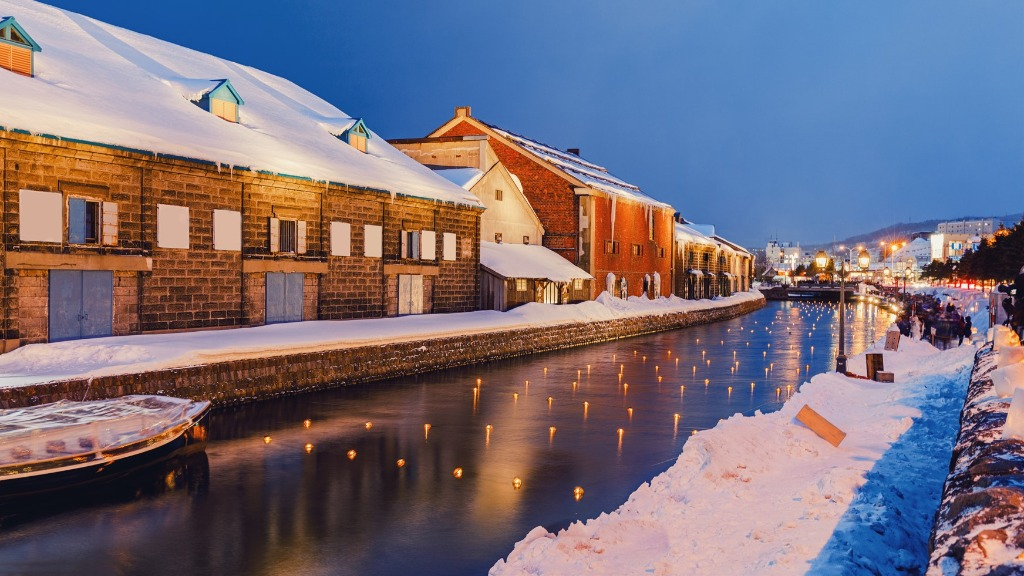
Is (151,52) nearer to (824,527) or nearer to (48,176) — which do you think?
(48,176)

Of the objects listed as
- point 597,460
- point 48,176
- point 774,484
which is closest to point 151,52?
point 48,176

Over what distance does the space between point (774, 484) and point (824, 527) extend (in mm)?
2563

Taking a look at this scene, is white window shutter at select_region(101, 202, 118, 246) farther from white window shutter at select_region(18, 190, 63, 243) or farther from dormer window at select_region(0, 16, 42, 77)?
dormer window at select_region(0, 16, 42, 77)

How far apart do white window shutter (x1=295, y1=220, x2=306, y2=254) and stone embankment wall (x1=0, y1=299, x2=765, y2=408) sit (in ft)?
15.7

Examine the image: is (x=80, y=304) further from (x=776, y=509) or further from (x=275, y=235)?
(x=776, y=509)

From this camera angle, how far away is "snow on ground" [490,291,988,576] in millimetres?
8586

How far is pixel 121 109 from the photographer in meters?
22.5

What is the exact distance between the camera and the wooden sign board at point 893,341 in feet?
99.9

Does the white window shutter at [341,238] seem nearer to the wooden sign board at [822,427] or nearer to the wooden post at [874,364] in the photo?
the wooden post at [874,364]

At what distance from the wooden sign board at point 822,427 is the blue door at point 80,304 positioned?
17.6m

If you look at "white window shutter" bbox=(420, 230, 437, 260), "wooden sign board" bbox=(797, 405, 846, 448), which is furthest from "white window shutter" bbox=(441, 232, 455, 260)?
"wooden sign board" bbox=(797, 405, 846, 448)


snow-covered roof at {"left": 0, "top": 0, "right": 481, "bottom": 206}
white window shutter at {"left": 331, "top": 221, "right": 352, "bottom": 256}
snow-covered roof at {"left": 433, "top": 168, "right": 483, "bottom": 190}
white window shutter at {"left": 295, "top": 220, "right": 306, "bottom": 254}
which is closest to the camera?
snow-covered roof at {"left": 0, "top": 0, "right": 481, "bottom": 206}

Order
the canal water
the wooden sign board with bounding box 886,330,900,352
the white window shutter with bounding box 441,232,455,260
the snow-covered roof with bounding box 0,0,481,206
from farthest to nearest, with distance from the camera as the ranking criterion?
the white window shutter with bounding box 441,232,455,260, the wooden sign board with bounding box 886,330,900,352, the snow-covered roof with bounding box 0,0,481,206, the canal water

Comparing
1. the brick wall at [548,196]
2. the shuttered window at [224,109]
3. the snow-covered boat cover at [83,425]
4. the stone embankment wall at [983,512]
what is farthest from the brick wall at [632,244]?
the stone embankment wall at [983,512]
